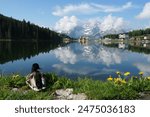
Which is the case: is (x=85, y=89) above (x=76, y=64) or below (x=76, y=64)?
above

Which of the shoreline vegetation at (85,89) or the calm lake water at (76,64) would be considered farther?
the calm lake water at (76,64)

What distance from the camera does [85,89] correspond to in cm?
1345

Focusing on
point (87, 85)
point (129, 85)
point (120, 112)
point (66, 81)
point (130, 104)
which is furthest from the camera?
point (66, 81)

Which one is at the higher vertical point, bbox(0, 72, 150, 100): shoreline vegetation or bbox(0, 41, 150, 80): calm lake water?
bbox(0, 72, 150, 100): shoreline vegetation

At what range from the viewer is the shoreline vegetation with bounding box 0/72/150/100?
39.2 feet

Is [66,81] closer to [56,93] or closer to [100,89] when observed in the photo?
[56,93]

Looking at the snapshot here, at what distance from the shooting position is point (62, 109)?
28.3 ft

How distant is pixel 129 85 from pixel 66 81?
3.15 metres

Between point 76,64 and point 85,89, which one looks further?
point 76,64

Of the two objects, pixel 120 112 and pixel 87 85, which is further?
pixel 87 85

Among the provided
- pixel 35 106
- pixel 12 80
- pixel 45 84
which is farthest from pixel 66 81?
pixel 35 106

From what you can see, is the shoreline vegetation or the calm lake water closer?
the shoreline vegetation

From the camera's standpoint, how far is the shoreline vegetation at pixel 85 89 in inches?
470

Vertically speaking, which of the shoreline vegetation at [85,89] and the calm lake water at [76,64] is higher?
the shoreline vegetation at [85,89]
